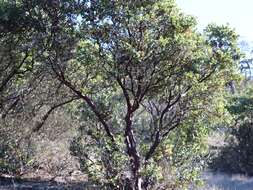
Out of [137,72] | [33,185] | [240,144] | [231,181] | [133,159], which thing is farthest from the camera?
[240,144]

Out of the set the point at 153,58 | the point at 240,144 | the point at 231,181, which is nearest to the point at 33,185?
the point at 153,58

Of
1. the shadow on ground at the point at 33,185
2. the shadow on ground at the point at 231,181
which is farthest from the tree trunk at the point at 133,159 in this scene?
the shadow on ground at the point at 231,181

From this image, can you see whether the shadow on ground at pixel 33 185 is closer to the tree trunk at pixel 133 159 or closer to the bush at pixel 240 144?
the tree trunk at pixel 133 159

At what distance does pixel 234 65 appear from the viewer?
8.73 metres

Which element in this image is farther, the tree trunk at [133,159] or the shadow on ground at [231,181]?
the shadow on ground at [231,181]

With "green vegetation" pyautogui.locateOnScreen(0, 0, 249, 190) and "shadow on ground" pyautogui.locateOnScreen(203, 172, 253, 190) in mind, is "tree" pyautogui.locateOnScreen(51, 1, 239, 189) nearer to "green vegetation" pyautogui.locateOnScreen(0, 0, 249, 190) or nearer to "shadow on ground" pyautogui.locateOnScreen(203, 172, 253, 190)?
"green vegetation" pyautogui.locateOnScreen(0, 0, 249, 190)

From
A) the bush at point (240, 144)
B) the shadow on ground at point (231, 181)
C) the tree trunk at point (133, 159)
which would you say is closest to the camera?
the tree trunk at point (133, 159)

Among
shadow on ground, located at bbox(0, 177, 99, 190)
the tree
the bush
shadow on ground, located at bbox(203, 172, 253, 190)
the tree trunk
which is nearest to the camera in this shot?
the tree

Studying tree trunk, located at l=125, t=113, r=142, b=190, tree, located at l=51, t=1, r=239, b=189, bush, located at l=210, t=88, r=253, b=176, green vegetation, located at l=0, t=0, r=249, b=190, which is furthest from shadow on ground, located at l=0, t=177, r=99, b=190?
bush, located at l=210, t=88, r=253, b=176

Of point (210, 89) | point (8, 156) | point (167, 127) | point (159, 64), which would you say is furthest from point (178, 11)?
point (8, 156)

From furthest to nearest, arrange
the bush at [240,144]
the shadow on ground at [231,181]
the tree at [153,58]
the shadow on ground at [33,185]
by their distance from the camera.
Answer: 1. the bush at [240,144]
2. the shadow on ground at [231,181]
3. the shadow on ground at [33,185]
4. the tree at [153,58]

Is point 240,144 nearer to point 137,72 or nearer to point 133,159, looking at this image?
point 133,159

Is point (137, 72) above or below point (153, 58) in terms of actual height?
below

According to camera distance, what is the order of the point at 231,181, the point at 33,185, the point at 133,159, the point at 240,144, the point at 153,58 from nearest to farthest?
the point at 153,58 < the point at 133,159 < the point at 33,185 < the point at 231,181 < the point at 240,144
